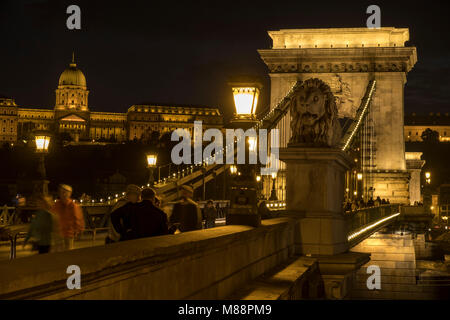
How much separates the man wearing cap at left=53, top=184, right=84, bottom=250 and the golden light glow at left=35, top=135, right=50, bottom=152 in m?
13.8

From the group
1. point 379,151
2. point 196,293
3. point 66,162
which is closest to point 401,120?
point 379,151

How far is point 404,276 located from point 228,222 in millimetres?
5681

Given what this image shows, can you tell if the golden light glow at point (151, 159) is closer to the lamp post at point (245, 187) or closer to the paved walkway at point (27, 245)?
the paved walkway at point (27, 245)

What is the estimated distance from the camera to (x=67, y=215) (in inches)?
347

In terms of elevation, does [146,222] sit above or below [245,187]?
below

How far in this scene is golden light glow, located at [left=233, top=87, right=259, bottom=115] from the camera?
9656 mm

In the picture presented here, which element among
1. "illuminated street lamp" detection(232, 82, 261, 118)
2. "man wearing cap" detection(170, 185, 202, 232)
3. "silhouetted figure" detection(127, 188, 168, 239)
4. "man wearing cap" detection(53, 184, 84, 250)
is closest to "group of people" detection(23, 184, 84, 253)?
"man wearing cap" detection(53, 184, 84, 250)

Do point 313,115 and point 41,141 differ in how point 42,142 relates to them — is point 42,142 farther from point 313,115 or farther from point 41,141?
point 313,115

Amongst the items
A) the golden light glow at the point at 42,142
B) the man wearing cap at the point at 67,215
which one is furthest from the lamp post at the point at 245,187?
the golden light glow at the point at 42,142

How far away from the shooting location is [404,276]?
533 inches

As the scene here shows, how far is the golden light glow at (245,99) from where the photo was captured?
9.66m

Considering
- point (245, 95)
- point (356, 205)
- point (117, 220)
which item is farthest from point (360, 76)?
point (117, 220)

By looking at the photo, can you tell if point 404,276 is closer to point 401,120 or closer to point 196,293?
point 196,293

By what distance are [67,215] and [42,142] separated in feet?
45.9
